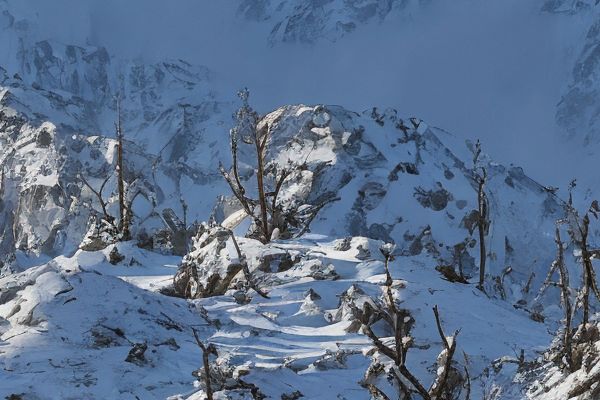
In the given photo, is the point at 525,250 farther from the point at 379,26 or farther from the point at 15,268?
the point at 379,26

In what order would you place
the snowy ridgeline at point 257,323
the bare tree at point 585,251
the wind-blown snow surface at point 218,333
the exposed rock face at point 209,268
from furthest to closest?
the exposed rock face at point 209,268 → the wind-blown snow surface at point 218,333 → the snowy ridgeline at point 257,323 → the bare tree at point 585,251

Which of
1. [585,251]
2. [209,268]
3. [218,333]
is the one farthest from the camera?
[209,268]

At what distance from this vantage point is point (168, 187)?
293ft

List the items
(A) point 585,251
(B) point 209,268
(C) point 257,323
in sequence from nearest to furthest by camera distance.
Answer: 1. (A) point 585,251
2. (C) point 257,323
3. (B) point 209,268

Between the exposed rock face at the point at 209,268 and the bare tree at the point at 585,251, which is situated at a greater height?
the bare tree at the point at 585,251

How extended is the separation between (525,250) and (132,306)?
53.5 metres

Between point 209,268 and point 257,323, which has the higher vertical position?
point 209,268

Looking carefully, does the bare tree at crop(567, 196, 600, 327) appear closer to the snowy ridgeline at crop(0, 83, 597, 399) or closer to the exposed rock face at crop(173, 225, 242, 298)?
the snowy ridgeline at crop(0, 83, 597, 399)

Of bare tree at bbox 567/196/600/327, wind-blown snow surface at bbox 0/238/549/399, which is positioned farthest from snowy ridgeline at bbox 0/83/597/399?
bare tree at bbox 567/196/600/327

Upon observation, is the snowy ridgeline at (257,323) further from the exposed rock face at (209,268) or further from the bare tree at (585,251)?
the bare tree at (585,251)

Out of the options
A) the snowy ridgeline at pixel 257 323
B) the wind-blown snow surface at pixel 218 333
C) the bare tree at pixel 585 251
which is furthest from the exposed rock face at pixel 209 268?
the bare tree at pixel 585 251

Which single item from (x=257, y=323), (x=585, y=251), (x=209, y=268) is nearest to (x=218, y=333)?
(x=257, y=323)

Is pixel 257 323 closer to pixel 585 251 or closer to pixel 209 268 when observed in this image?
pixel 209 268

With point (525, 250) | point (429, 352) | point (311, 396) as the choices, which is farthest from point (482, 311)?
point (525, 250)
